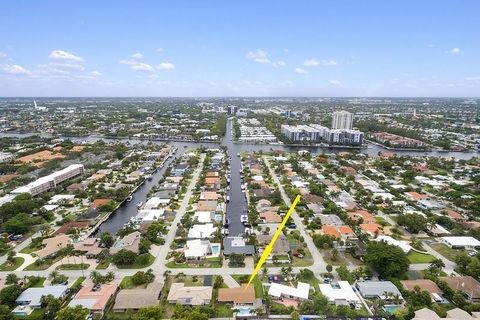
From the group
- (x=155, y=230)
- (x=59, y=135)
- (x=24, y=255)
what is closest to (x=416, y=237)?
(x=155, y=230)

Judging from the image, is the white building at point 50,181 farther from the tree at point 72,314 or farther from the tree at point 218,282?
the tree at point 218,282

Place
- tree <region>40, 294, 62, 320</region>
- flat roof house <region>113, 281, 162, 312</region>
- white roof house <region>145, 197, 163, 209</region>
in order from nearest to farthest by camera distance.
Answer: tree <region>40, 294, 62, 320</region> → flat roof house <region>113, 281, 162, 312</region> → white roof house <region>145, 197, 163, 209</region>

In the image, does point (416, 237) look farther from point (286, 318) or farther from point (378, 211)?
point (286, 318)

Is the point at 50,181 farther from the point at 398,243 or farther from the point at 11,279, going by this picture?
the point at 398,243

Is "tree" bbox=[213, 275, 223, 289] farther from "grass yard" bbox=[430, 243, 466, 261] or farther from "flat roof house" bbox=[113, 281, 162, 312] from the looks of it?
"grass yard" bbox=[430, 243, 466, 261]

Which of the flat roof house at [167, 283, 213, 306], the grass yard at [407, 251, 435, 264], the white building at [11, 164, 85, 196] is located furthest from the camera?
the white building at [11, 164, 85, 196]

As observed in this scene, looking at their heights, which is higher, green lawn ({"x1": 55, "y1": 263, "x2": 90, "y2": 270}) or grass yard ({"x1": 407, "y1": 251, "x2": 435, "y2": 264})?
green lawn ({"x1": 55, "y1": 263, "x2": 90, "y2": 270})

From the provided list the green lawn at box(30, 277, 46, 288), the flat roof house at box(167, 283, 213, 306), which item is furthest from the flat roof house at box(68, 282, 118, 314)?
the flat roof house at box(167, 283, 213, 306)
